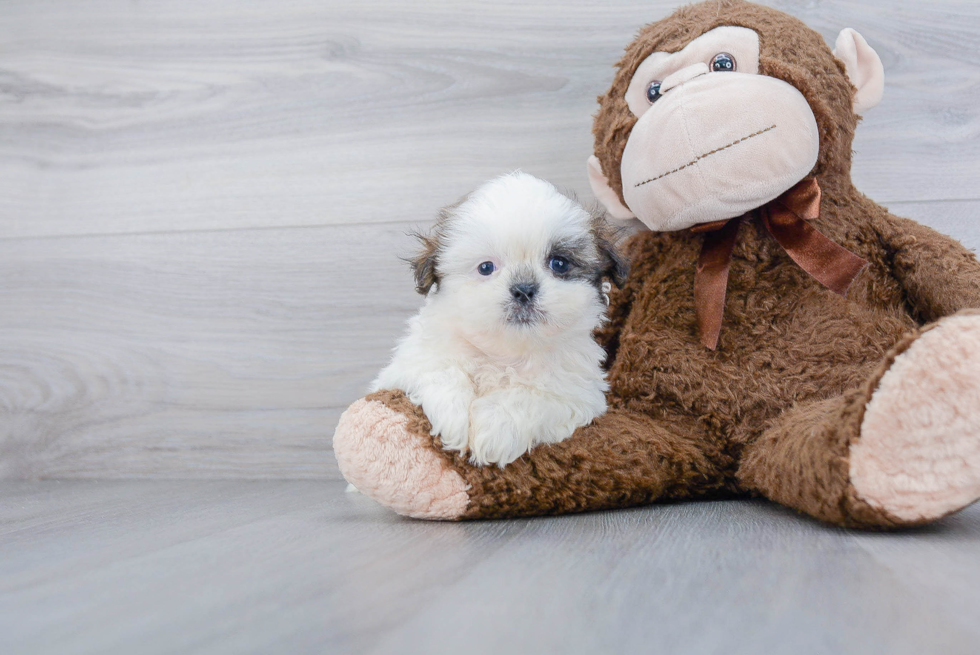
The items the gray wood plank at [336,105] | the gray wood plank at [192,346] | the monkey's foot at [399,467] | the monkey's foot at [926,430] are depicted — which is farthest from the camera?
the gray wood plank at [192,346]

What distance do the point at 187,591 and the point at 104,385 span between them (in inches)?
40.5

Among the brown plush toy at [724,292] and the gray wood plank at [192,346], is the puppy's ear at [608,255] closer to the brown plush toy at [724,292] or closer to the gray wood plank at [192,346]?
the brown plush toy at [724,292]

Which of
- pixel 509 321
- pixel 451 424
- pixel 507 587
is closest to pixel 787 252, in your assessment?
pixel 509 321

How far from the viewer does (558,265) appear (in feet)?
3.08

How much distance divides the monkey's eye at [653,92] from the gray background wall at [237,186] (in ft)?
1.21

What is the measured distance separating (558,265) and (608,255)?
0.09 m

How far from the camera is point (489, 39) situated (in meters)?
1.43

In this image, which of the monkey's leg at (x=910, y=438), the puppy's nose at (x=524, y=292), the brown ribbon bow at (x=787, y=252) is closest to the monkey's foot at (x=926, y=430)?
the monkey's leg at (x=910, y=438)

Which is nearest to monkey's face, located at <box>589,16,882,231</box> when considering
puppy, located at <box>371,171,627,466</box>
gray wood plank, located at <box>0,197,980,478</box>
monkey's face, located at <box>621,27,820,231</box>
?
monkey's face, located at <box>621,27,820,231</box>

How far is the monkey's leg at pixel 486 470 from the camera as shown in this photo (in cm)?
88

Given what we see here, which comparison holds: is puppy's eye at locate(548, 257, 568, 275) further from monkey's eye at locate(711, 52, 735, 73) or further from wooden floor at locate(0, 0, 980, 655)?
wooden floor at locate(0, 0, 980, 655)

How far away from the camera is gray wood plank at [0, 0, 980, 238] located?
1340mm

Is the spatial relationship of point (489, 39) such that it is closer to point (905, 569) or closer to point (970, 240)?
point (970, 240)

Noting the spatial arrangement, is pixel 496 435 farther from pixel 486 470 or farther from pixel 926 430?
pixel 926 430
